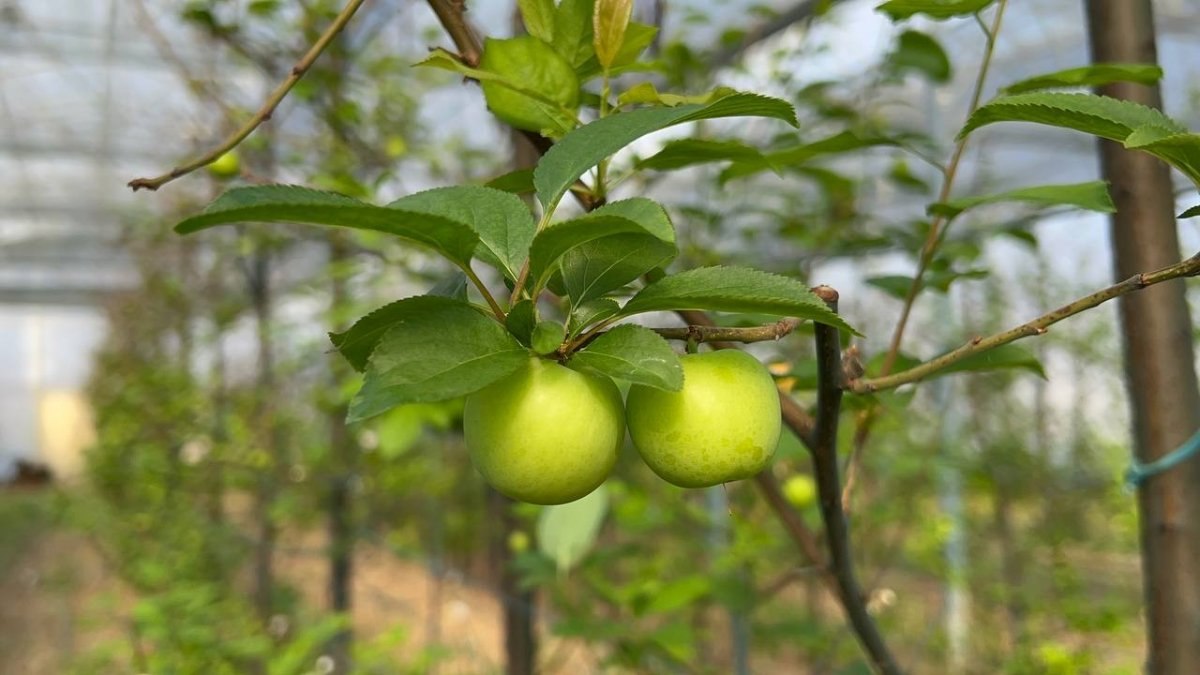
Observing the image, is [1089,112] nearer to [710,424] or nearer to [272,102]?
[710,424]

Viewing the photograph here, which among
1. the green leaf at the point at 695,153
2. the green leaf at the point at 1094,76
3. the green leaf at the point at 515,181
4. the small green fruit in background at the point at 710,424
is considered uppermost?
the green leaf at the point at 1094,76

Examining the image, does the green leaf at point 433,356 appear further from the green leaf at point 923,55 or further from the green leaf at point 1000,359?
the green leaf at point 923,55

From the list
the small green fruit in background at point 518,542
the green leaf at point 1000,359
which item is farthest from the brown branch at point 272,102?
the small green fruit in background at point 518,542

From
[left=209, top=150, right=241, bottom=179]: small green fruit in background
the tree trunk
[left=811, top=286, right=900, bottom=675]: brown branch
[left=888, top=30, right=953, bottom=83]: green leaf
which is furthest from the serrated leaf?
[left=209, top=150, right=241, bottom=179]: small green fruit in background

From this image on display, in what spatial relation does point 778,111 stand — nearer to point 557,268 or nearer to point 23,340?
A: point 557,268

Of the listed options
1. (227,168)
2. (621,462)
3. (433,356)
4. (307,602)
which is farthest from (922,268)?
(307,602)

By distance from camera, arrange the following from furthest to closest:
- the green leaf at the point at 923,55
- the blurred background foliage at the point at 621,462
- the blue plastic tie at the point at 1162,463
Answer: the blurred background foliage at the point at 621,462, the green leaf at the point at 923,55, the blue plastic tie at the point at 1162,463
